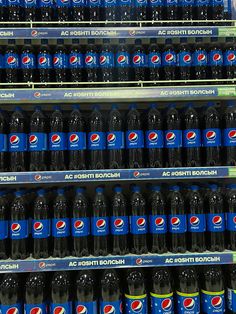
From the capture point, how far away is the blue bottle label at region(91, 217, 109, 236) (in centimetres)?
203

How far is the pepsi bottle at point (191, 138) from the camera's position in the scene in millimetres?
2125

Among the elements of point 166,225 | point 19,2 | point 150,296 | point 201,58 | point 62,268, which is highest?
point 19,2

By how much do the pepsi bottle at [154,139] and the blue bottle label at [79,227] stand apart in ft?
1.94

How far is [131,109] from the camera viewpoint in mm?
2277

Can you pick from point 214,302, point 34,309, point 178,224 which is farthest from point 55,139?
point 214,302

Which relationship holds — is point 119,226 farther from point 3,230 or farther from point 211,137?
point 211,137

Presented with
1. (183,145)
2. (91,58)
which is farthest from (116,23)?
(183,145)

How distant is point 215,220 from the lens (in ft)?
6.78

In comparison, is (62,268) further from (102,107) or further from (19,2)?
(19,2)

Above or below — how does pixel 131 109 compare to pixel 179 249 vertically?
above

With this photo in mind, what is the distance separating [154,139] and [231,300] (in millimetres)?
1175

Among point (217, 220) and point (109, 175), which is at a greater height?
point (109, 175)

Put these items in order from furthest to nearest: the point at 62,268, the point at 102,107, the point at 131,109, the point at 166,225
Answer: the point at 102,107 < the point at 131,109 < the point at 166,225 < the point at 62,268

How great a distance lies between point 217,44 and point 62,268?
6.34ft
